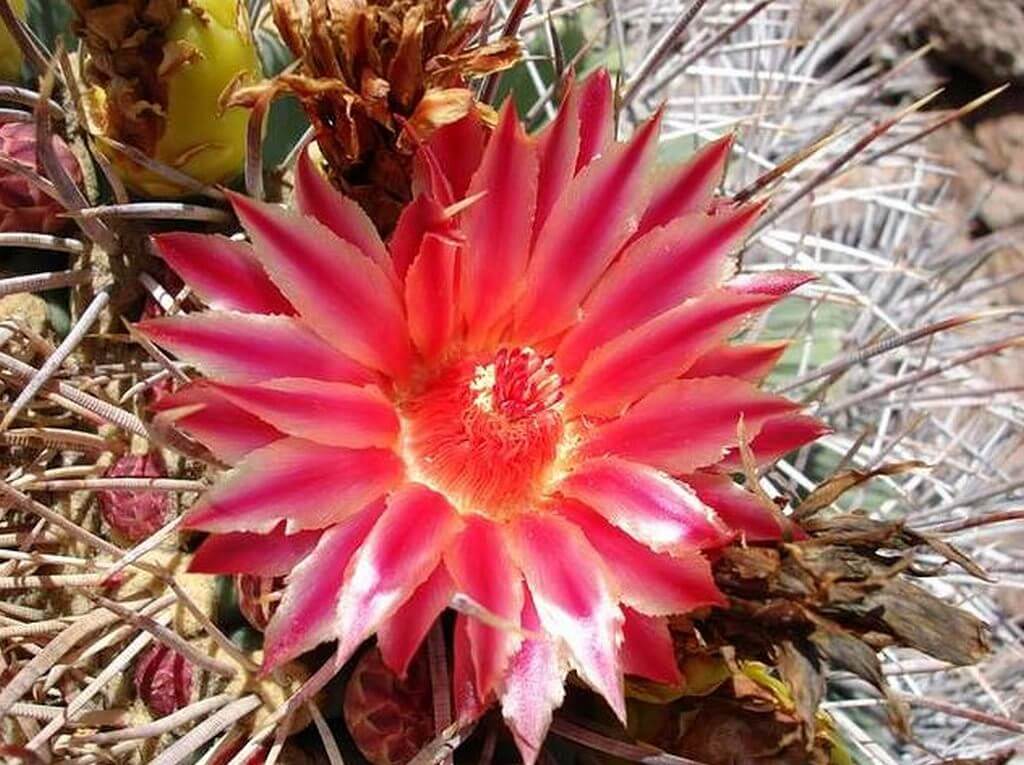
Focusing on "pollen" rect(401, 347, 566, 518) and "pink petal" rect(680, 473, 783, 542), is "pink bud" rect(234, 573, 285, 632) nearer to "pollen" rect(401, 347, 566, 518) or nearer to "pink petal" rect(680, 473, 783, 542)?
"pollen" rect(401, 347, 566, 518)

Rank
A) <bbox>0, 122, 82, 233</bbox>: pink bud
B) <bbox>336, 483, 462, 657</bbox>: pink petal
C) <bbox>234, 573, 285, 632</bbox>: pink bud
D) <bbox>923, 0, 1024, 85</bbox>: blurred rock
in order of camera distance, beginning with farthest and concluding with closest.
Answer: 1. <bbox>923, 0, 1024, 85</bbox>: blurred rock
2. <bbox>0, 122, 82, 233</bbox>: pink bud
3. <bbox>234, 573, 285, 632</bbox>: pink bud
4. <bbox>336, 483, 462, 657</bbox>: pink petal

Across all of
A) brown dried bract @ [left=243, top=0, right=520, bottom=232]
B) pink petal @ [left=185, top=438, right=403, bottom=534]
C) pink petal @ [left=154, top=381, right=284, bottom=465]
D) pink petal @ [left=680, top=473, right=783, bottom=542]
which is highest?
brown dried bract @ [left=243, top=0, right=520, bottom=232]

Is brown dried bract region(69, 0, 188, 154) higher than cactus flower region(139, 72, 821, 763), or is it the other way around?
brown dried bract region(69, 0, 188, 154)

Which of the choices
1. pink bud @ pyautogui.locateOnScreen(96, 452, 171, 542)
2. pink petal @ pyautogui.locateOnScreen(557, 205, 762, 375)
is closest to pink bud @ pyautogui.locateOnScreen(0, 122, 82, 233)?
pink bud @ pyautogui.locateOnScreen(96, 452, 171, 542)

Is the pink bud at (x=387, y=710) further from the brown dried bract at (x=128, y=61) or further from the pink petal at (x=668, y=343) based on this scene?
Result: the brown dried bract at (x=128, y=61)

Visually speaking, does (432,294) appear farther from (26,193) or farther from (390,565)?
(26,193)

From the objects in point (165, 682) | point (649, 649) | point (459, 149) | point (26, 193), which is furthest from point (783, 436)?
point (26, 193)
